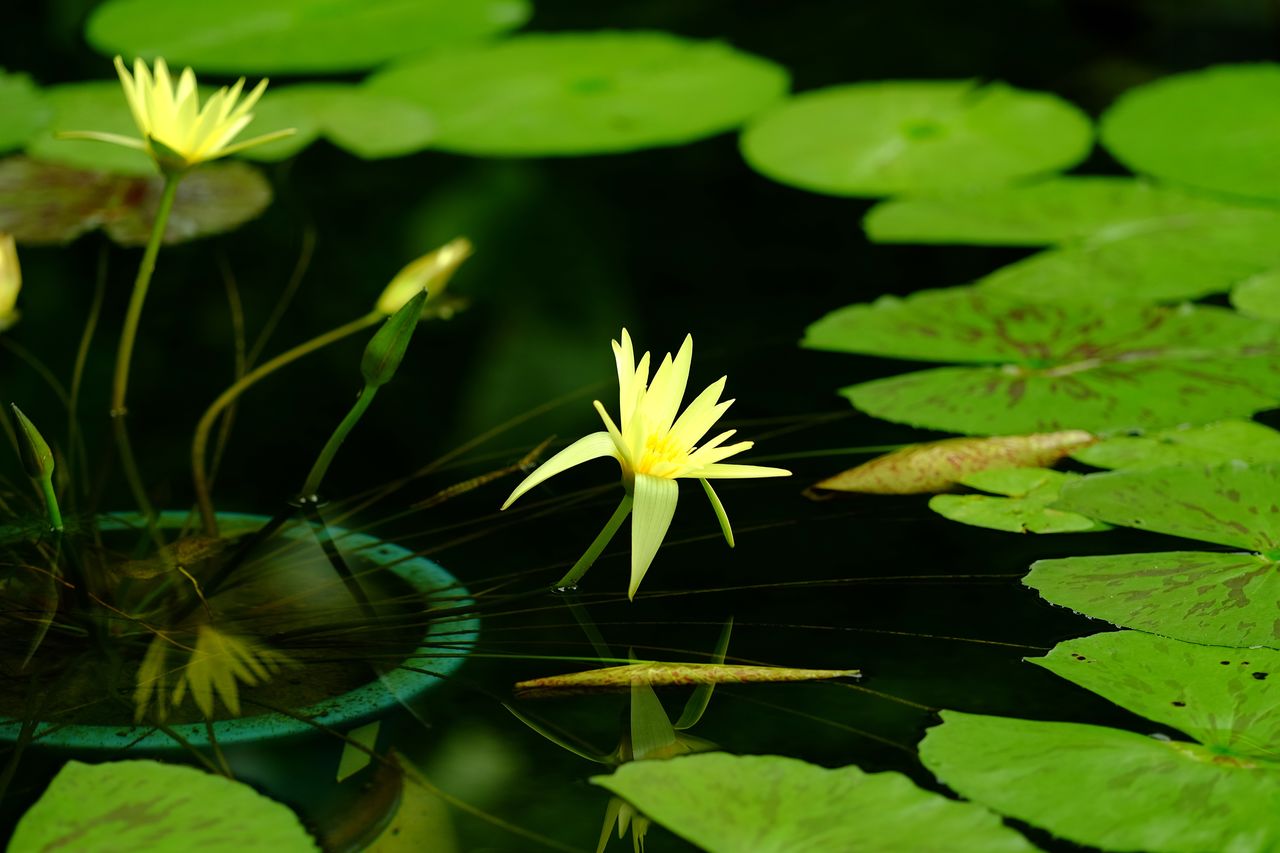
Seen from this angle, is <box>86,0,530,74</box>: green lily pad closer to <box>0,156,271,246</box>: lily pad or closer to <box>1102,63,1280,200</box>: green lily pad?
<box>0,156,271,246</box>: lily pad

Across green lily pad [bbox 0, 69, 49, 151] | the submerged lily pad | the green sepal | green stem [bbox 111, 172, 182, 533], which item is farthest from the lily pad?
the submerged lily pad

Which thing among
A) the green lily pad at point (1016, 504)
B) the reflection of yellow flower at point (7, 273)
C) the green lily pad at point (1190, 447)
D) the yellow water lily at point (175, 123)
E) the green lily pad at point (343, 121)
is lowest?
the green lily pad at point (1016, 504)

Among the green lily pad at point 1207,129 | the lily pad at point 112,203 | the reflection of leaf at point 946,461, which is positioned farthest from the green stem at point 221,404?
the green lily pad at point 1207,129

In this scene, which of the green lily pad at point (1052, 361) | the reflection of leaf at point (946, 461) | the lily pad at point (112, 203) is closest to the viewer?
the reflection of leaf at point (946, 461)

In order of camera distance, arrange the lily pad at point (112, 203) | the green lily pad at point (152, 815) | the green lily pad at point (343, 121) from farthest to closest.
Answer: the green lily pad at point (343, 121), the lily pad at point (112, 203), the green lily pad at point (152, 815)

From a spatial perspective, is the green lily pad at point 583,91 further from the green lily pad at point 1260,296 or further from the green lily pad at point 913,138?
the green lily pad at point 1260,296

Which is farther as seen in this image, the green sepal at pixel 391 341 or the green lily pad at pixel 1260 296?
the green lily pad at pixel 1260 296


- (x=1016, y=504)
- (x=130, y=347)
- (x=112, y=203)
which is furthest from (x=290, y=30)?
(x=1016, y=504)
